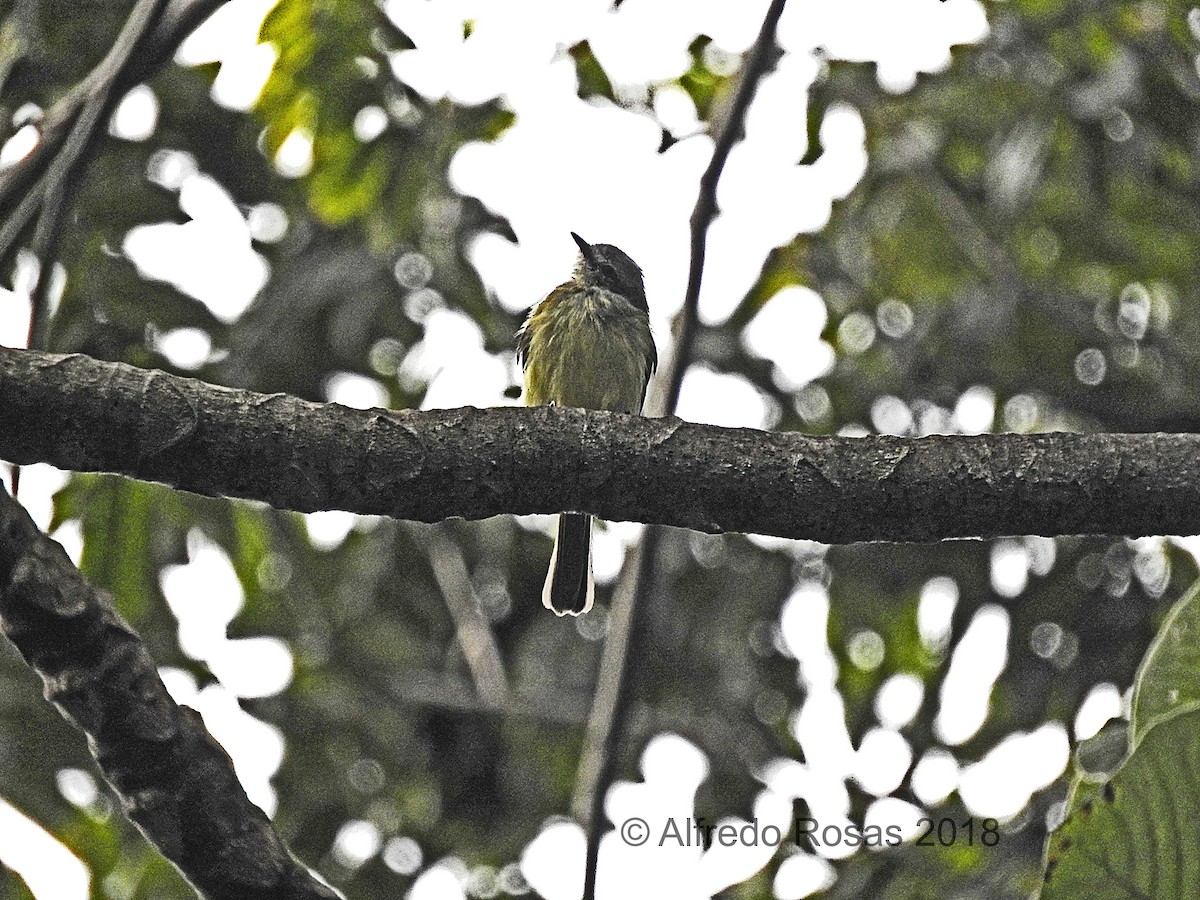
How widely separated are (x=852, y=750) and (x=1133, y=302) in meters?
2.34

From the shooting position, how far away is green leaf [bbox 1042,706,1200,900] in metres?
1.58

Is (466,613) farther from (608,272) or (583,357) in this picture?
(608,272)

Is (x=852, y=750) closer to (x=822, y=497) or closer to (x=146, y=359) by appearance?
(x=146, y=359)

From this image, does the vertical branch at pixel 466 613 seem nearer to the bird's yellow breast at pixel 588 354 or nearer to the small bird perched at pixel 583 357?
the small bird perched at pixel 583 357

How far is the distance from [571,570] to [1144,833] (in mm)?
3620

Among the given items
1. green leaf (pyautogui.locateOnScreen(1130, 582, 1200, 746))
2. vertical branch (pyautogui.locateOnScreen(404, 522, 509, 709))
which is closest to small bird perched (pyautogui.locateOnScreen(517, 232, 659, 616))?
vertical branch (pyautogui.locateOnScreen(404, 522, 509, 709))

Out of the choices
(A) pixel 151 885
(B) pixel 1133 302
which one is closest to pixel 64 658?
(A) pixel 151 885

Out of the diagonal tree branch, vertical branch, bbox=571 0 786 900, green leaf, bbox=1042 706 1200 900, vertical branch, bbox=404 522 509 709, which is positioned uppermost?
the diagonal tree branch

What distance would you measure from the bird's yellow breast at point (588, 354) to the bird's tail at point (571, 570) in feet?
1.60

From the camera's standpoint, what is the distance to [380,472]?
2420mm

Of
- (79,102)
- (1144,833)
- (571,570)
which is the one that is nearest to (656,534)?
(79,102)

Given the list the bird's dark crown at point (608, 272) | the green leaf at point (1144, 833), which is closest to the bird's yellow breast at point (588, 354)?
the bird's dark crown at point (608, 272)

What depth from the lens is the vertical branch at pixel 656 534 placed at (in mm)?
2986

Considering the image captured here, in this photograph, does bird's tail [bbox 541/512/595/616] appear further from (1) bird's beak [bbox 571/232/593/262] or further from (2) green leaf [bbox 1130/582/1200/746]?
(2) green leaf [bbox 1130/582/1200/746]
